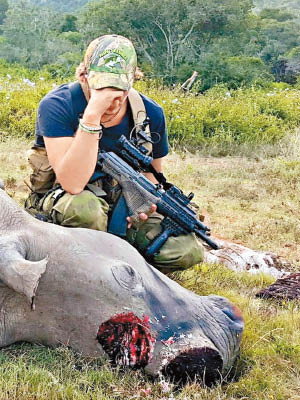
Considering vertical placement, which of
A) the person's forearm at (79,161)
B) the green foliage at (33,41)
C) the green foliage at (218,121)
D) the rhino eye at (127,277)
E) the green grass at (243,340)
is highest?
the person's forearm at (79,161)

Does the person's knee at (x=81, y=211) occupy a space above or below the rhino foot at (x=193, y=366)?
above

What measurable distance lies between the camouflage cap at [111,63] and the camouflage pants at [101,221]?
618mm

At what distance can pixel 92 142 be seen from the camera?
3.19 meters

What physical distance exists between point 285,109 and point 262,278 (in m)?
7.62

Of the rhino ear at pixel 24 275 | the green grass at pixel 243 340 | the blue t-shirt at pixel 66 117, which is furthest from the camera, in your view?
the blue t-shirt at pixel 66 117

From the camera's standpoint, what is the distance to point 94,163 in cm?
328

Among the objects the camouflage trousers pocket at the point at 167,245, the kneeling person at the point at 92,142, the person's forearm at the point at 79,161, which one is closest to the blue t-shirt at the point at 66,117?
the kneeling person at the point at 92,142

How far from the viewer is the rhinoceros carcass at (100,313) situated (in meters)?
2.62

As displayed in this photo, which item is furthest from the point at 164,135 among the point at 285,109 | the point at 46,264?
the point at 285,109

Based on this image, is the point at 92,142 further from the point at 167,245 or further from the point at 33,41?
the point at 33,41

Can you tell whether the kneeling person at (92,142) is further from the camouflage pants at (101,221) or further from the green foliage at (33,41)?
the green foliage at (33,41)

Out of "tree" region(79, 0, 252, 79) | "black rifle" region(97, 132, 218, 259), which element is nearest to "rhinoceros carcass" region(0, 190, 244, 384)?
"black rifle" region(97, 132, 218, 259)

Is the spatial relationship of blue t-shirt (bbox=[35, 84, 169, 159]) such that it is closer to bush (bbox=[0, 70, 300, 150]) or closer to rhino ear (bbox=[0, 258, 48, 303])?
rhino ear (bbox=[0, 258, 48, 303])

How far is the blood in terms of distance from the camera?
104 inches
